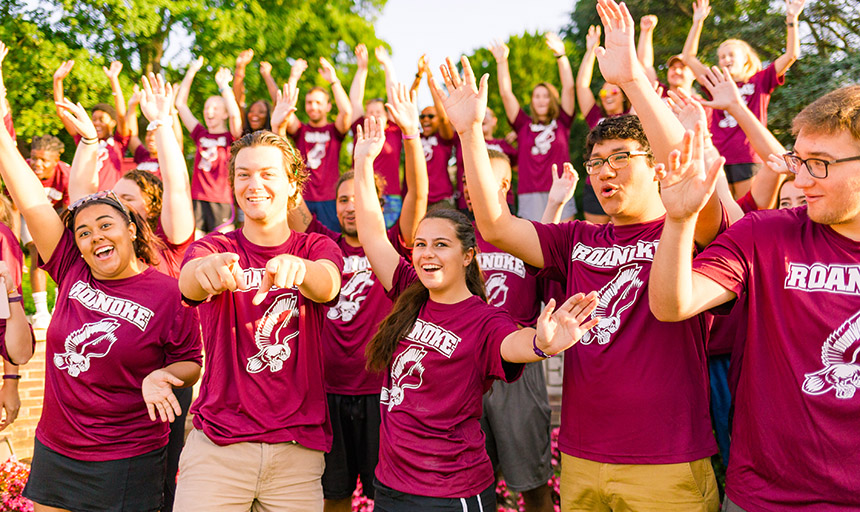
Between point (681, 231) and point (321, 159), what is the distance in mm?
6141

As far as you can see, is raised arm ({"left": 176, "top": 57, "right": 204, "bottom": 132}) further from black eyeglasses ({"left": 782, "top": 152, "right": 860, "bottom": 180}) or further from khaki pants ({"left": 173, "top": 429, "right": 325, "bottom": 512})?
black eyeglasses ({"left": 782, "top": 152, "right": 860, "bottom": 180})

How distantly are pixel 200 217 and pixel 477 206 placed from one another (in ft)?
20.1

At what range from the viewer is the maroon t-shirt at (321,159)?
307 inches

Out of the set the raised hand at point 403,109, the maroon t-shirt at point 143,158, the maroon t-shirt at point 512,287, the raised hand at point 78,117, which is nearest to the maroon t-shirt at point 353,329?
the maroon t-shirt at point 512,287

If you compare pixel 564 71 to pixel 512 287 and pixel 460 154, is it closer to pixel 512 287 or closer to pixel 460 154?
pixel 460 154

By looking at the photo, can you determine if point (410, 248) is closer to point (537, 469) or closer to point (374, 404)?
point (374, 404)

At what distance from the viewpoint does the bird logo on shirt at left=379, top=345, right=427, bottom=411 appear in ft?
10.5

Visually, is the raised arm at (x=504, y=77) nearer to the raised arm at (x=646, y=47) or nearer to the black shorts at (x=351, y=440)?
the raised arm at (x=646, y=47)

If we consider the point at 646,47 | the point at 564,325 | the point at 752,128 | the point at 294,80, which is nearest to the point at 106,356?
the point at 564,325

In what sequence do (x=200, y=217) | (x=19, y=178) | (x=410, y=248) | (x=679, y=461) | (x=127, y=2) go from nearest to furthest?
(x=679, y=461) < (x=19, y=178) < (x=410, y=248) < (x=200, y=217) < (x=127, y=2)

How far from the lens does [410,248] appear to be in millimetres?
4480

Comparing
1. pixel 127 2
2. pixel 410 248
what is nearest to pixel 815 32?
pixel 410 248

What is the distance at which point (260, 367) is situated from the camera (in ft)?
9.89

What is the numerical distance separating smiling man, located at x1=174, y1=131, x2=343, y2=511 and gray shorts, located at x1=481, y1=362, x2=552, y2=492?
4.51ft
